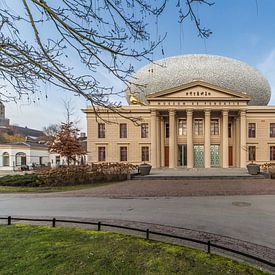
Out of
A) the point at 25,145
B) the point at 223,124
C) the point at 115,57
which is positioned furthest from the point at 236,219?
the point at 25,145

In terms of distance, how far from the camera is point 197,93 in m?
37.0

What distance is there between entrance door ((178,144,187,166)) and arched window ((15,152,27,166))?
32.4 meters

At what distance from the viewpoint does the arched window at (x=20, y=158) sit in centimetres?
5209

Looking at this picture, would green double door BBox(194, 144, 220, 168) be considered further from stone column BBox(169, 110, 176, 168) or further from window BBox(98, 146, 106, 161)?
window BBox(98, 146, 106, 161)

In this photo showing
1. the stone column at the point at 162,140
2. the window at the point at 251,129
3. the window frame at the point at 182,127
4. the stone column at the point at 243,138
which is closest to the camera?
the stone column at the point at 243,138

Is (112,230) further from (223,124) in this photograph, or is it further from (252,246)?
(223,124)

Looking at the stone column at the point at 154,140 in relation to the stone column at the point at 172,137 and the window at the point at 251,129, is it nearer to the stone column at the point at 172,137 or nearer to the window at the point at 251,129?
the stone column at the point at 172,137

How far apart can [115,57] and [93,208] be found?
8.59 m

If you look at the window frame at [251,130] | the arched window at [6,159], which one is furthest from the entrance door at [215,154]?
the arched window at [6,159]

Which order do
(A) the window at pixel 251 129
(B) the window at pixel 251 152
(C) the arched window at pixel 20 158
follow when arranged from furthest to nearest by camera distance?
1. (C) the arched window at pixel 20 158
2. (A) the window at pixel 251 129
3. (B) the window at pixel 251 152

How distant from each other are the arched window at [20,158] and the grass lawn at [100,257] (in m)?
49.4

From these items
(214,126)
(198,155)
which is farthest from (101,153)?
(214,126)

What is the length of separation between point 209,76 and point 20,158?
134 ft

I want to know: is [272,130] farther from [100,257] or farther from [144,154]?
[100,257]
